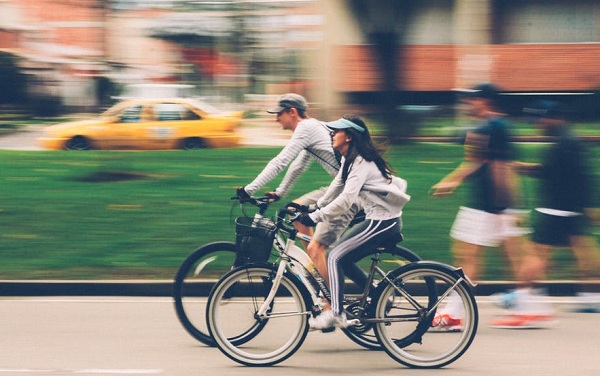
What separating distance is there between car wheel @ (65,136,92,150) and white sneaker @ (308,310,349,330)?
1209 cm

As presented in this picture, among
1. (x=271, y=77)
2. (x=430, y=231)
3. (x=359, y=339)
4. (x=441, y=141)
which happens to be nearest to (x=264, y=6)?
(x=271, y=77)

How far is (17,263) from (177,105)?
9.13 meters

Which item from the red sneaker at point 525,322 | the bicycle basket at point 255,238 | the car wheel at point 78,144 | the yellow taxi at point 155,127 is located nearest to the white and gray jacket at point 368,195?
the bicycle basket at point 255,238

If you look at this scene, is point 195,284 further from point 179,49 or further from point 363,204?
point 179,49

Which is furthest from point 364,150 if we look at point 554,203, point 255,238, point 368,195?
point 554,203

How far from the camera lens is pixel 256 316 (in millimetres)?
6398

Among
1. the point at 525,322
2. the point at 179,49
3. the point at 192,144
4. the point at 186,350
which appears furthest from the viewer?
the point at 192,144

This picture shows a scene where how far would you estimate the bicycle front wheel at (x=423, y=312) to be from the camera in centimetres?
612

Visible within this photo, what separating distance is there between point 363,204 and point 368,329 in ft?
2.65

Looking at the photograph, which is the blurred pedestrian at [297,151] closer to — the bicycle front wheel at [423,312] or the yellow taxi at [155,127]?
the bicycle front wheel at [423,312]

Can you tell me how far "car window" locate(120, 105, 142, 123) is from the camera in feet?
57.6

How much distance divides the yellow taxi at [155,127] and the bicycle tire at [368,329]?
10897 millimetres

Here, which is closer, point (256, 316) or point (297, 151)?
point (256, 316)

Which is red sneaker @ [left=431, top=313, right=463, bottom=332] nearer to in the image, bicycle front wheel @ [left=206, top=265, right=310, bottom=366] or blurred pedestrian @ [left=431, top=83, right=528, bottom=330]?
bicycle front wheel @ [left=206, top=265, right=310, bottom=366]
